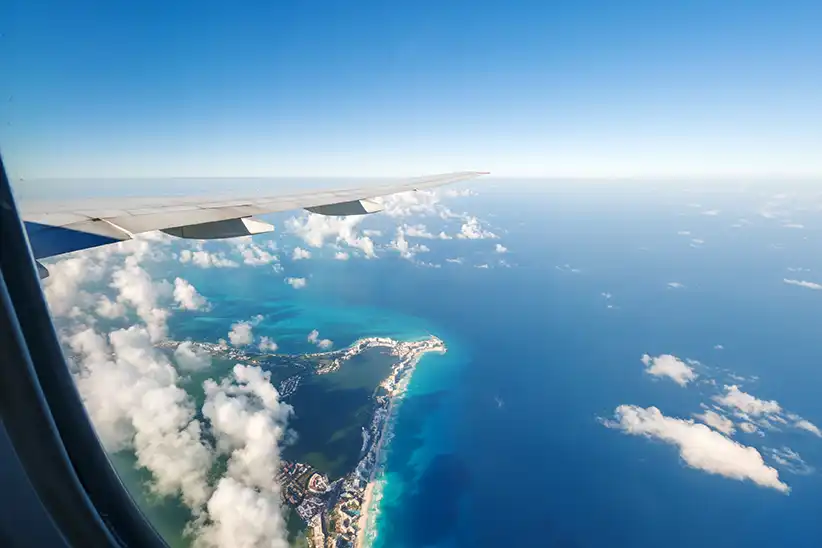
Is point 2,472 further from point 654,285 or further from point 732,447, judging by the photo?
point 654,285

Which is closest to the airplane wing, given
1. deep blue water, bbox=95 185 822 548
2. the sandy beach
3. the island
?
A: the island

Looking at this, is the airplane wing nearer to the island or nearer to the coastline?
the island

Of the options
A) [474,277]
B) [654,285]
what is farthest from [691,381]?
[474,277]

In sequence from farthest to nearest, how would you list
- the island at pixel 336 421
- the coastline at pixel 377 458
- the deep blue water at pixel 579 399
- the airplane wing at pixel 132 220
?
the deep blue water at pixel 579 399 → the island at pixel 336 421 → the coastline at pixel 377 458 → the airplane wing at pixel 132 220

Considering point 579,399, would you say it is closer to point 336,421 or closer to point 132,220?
point 336,421

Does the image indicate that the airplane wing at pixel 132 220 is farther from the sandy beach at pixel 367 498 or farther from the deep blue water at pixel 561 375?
the deep blue water at pixel 561 375

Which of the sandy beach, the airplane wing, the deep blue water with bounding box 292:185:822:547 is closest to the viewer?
the airplane wing

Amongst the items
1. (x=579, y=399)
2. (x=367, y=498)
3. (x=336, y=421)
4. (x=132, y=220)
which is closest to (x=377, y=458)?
(x=367, y=498)

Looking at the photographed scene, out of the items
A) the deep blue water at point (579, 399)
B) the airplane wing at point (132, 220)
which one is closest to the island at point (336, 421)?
the deep blue water at point (579, 399)
